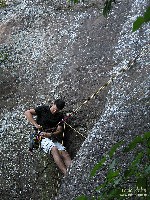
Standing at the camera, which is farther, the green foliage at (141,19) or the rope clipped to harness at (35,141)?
the rope clipped to harness at (35,141)

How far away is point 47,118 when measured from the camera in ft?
26.2

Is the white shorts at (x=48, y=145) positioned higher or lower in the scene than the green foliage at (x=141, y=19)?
higher

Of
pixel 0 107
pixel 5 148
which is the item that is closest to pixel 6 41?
pixel 0 107

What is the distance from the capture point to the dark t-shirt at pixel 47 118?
7.96 m

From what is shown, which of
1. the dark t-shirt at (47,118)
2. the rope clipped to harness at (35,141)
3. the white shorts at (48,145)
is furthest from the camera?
the dark t-shirt at (47,118)

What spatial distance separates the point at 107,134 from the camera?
257 inches

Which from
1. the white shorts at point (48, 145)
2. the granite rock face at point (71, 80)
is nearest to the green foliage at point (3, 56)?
the granite rock face at point (71, 80)

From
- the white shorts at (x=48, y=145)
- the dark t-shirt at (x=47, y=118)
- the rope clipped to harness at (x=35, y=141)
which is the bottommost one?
the white shorts at (x=48, y=145)

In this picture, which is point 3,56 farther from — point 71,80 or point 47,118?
point 47,118

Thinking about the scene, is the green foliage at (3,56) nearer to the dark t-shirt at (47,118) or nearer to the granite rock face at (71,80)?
the granite rock face at (71,80)

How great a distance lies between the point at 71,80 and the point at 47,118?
219 centimetres

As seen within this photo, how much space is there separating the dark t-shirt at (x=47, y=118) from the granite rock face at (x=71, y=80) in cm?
48

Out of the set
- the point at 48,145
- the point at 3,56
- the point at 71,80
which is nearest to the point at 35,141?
the point at 48,145

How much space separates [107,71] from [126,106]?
9.01ft
